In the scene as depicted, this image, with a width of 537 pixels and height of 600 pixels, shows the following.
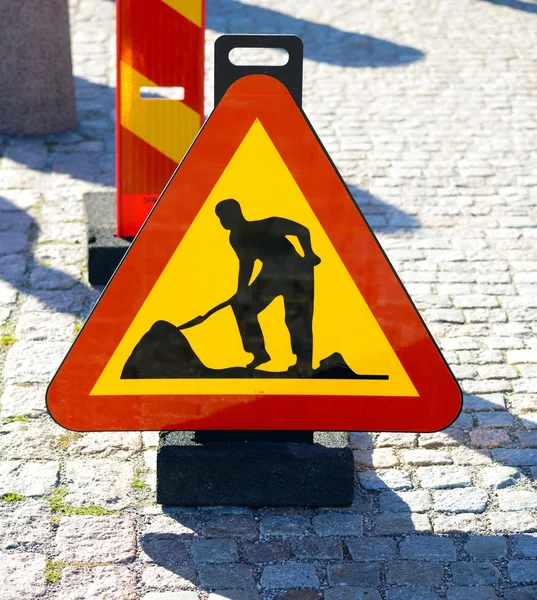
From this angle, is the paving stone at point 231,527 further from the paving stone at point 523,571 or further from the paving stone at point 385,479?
the paving stone at point 523,571

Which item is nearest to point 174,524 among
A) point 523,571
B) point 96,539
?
point 96,539

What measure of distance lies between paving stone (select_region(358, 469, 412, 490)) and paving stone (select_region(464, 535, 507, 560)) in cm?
37

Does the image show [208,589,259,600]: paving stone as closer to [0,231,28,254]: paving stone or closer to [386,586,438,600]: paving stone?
[386,586,438,600]: paving stone

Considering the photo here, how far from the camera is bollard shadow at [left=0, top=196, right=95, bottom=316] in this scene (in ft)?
17.0

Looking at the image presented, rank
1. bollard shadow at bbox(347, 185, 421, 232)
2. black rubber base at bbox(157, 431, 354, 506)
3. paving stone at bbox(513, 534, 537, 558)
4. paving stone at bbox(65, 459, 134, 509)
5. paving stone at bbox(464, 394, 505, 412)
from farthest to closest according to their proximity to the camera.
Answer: bollard shadow at bbox(347, 185, 421, 232), paving stone at bbox(464, 394, 505, 412), paving stone at bbox(65, 459, 134, 509), black rubber base at bbox(157, 431, 354, 506), paving stone at bbox(513, 534, 537, 558)

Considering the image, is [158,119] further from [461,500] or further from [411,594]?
[411,594]

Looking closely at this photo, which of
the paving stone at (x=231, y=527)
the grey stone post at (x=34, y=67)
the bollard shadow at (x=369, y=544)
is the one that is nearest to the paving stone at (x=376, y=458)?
the bollard shadow at (x=369, y=544)

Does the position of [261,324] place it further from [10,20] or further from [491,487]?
[10,20]

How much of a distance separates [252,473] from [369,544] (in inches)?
16.8

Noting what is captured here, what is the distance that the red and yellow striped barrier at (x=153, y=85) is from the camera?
16.9 feet

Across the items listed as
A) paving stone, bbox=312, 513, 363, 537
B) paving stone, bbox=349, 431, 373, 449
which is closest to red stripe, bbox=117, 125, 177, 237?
paving stone, bbox=349, 431, 373, 449

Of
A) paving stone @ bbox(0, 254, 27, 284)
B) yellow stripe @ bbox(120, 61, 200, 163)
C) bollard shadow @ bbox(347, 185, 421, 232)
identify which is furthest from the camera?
bollard shadow @ bbox(347, 185, 421, 232)

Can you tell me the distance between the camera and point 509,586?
333cm

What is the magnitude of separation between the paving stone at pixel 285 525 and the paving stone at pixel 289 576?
171 mm
